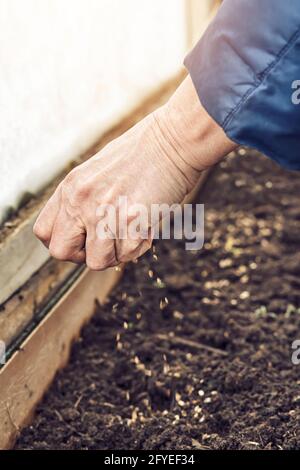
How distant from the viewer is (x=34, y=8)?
1.57m

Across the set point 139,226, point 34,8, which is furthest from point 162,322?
point 34,8

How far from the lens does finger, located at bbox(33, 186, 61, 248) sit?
1.22m

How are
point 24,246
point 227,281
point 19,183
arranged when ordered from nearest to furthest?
point 24,246 → point 19,183 → point 227,281

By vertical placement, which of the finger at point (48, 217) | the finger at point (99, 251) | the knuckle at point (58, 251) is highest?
the finger at point (48, 217)

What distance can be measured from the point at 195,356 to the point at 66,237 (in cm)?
58

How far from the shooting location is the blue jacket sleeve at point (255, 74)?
0.98 metres

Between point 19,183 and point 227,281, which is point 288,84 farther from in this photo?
point 227,281

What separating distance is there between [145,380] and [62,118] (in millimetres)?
665

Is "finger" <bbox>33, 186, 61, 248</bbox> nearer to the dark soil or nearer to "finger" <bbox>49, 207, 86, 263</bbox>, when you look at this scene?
"finger" <bbox>49, 207, 86, 263</bbox>

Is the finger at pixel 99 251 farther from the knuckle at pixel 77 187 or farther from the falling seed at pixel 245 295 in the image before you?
the falling seed at pixel 245 295

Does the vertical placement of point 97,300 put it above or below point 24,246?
below

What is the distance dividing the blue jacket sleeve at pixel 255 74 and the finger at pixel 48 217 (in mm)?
320

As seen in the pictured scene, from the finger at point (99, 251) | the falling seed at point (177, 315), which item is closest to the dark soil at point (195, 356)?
the falling seed at point (177, 315)
